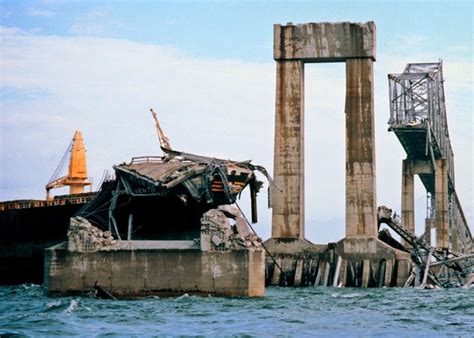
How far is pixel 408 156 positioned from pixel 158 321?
72218 mm

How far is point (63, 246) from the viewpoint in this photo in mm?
58438

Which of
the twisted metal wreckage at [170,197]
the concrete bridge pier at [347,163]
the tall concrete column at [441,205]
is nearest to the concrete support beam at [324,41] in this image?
the concrete bridge pier at [347,163]

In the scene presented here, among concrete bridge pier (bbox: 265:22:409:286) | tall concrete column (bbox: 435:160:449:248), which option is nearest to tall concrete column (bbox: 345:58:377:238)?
concrete bridge pier (bbox: 265:22:409:286)

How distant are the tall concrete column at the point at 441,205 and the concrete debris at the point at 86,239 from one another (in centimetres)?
6044

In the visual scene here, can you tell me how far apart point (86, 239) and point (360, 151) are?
2484 centimetres

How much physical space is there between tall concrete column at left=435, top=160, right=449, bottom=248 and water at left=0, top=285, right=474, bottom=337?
5119 centimetres

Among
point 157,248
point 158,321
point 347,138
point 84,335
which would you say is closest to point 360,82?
point 347,138

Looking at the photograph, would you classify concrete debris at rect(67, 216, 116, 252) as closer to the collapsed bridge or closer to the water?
the water

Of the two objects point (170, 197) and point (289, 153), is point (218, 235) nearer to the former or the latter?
point (170, 197)

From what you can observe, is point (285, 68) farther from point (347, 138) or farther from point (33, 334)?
point (33, 334)

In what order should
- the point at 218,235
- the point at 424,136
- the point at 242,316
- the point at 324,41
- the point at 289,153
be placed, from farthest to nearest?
the point at 424,136 < the point at 324,41 < the point at 289,153 < the point at 218,235 < the point at 242,316

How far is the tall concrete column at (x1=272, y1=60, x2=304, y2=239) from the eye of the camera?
76.9 meters

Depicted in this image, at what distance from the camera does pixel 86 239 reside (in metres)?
57.5

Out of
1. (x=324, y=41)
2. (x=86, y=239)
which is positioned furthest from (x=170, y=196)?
(x=324, y=41)
